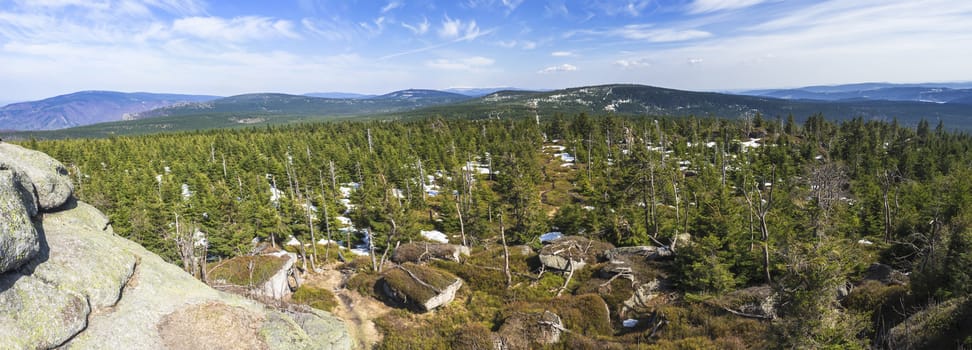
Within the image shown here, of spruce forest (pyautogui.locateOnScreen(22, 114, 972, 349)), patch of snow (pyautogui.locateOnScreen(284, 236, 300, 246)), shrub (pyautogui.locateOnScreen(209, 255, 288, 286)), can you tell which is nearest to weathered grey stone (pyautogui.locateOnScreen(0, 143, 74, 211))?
spruce forest (pyautogui.locateOnScreen(22, 114, 972, 349))

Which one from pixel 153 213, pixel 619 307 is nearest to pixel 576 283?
pixel 619 307

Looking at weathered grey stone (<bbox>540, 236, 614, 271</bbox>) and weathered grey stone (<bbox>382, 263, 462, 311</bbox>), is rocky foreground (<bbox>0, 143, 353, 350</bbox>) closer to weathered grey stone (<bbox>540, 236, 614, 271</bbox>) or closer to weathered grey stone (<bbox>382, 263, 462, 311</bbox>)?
weathered grey stone (<bbox>382, 263, 462, 311</bbox>)

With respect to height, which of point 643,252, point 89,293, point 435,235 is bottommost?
point 435,235

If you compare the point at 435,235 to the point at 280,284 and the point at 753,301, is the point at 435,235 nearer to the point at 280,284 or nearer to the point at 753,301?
the point at 280,284

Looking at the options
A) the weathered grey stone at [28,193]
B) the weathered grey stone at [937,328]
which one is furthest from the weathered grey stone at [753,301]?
the weathered grey stone at [28,193]

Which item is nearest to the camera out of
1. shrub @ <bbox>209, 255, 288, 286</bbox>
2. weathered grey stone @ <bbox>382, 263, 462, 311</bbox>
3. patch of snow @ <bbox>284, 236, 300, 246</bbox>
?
weathered grey stone @ <bbox>382, 263, 462, 311</bbox>

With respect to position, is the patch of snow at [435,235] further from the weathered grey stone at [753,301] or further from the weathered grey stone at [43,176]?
the weathered grey stone at [43,176]

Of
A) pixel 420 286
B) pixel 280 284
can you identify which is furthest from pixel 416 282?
pixel 280 284
